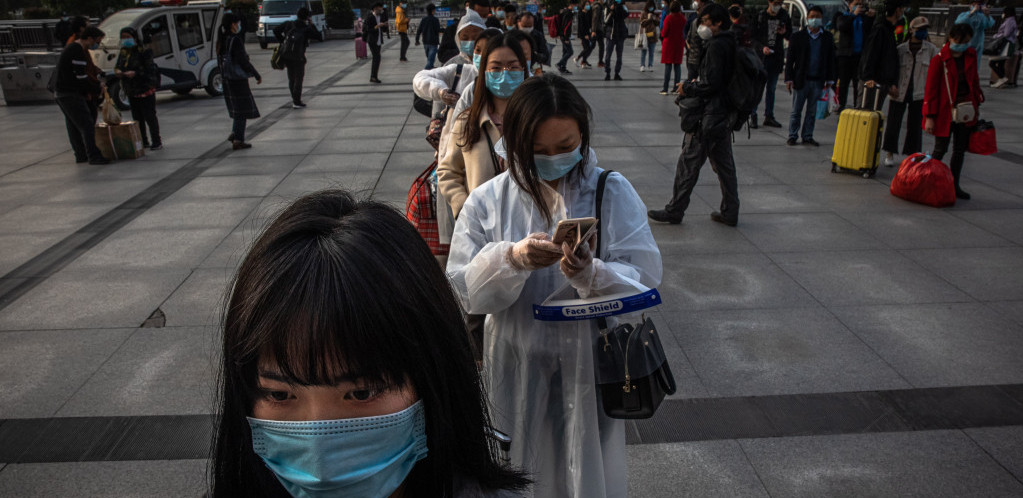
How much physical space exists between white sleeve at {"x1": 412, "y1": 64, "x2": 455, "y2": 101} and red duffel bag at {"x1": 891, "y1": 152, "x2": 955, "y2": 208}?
463cm

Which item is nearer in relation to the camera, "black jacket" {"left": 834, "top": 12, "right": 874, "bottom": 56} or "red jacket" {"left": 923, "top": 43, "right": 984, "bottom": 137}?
"red jacket" {"left": 923, "top": 43, "right": 984, "bottom": 137}

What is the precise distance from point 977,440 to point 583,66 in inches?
644

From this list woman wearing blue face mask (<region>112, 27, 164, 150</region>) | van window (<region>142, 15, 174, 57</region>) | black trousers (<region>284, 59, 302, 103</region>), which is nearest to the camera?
woman wearing blue face mask (<region>112, 27, 164, 150</region>)

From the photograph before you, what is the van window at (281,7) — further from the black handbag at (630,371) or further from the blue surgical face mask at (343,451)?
the blue surgical face mask at (343,451)

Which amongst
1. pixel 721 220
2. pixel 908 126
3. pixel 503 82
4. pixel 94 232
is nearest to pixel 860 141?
pixel 908 126

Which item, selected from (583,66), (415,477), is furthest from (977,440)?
(583,66)

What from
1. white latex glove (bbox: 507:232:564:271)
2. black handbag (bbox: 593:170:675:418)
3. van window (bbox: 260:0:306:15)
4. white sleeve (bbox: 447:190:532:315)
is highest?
van window (bbox: 260:0:306:15)

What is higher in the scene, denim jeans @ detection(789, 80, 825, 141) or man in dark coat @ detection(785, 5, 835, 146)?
man in dark coat @ detection(785, 5, 835, 146)

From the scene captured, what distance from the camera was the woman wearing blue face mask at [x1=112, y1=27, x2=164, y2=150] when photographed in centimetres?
989

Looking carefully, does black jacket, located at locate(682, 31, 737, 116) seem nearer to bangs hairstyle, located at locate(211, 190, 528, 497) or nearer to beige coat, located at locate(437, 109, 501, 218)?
beige coat, located at locate(437, 109, 501, 218)

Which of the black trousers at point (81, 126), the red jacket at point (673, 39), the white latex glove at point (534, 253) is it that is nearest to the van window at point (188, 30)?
the black trousers at point (81, 126)

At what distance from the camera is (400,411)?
1.12m

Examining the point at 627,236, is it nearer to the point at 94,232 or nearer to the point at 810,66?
the point at 94,232

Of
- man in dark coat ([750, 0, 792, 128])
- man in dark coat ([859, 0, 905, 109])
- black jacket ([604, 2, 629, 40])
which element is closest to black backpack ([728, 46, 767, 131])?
man in dark coat ([859, 0, 905, 109])
